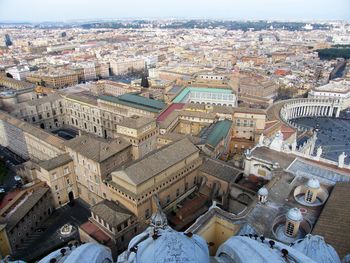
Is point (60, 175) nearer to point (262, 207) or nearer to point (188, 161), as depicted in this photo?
point (188, 161)

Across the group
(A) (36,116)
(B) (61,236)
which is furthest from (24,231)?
(A) (36,116)

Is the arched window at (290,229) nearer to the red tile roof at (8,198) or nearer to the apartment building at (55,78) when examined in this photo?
the red tile roof at (8,198)

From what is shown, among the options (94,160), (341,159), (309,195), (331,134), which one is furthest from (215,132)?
(331,134)

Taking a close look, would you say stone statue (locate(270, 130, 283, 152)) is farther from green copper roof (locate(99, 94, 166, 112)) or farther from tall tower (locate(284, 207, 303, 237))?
Result: green copper roof (locate(99, 94, 166, 112))

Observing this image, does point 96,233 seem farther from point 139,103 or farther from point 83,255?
point 139,103

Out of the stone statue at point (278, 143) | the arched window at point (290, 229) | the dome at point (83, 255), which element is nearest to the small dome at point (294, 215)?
the arched window at point (290, 229)
